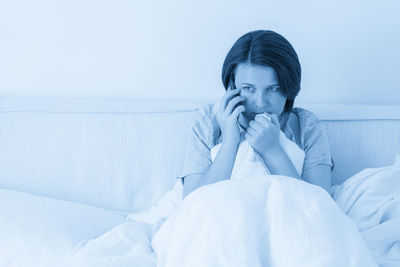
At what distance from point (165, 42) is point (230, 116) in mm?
423

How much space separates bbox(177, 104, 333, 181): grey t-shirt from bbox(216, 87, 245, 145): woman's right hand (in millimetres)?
63

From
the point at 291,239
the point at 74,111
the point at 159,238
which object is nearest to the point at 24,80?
the point at 74,111

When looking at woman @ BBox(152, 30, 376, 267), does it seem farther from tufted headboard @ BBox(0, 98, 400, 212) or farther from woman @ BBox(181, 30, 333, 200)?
tufted headboard @ BBox(0, 98, 400, 212)

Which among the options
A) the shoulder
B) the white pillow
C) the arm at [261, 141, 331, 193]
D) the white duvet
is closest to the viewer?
the white duvet

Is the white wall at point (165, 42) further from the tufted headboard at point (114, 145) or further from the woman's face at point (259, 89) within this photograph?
the woman's face at point (259, 89)

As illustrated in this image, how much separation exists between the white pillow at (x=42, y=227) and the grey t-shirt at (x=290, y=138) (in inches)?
10.2

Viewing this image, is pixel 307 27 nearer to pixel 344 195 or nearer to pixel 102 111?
pixel 344 195

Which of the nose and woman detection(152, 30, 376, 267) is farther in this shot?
the nose

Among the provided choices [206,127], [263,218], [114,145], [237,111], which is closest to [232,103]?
[237,111]

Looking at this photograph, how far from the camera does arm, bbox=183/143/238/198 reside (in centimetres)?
116

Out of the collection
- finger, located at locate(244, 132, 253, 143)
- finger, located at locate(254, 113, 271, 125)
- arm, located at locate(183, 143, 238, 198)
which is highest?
finger, located at locate(254, 113, 271, 125)

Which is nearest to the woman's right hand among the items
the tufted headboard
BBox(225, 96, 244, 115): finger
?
BBox(225, 96, 244, 115): finger

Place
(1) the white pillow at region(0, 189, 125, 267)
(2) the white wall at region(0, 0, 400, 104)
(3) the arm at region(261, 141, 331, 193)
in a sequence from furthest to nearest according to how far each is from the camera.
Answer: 1. (2) the white wall at region(0, 0, 400, 104)
2. (3) the arm at region(261, 141, 331, 193)
3. (1) the white pillow at region(0, 189, 125, 267)

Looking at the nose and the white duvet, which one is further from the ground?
the nose
